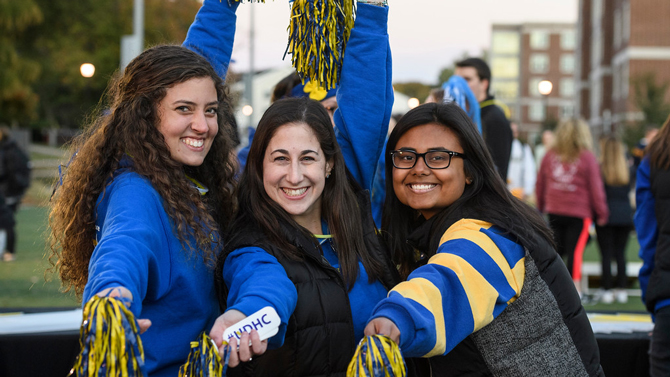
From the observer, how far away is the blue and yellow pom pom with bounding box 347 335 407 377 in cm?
151

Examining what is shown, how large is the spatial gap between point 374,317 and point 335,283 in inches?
17.2

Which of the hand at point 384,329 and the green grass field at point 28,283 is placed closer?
the hand at point 384,329

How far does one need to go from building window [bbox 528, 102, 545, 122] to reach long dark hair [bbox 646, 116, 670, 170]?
80971 millimetres

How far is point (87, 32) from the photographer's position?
89.7 feet

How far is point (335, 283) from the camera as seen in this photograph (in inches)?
80.2

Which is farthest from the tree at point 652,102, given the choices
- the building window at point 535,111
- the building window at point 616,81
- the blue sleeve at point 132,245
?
the building window at point 535,111

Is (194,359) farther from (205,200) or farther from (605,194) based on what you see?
(605,194)

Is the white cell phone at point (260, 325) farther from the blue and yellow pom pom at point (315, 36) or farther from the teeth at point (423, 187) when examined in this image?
the blue and yellow pom pom at point (315, 36)

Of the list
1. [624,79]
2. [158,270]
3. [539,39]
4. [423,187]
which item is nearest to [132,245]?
[158,270]

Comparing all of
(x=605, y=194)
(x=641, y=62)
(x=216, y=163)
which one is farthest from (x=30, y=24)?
(x=641, y=62)

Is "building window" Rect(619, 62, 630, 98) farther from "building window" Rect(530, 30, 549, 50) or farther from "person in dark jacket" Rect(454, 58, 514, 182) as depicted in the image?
"building window" Rect(530, 30, 549, 50)

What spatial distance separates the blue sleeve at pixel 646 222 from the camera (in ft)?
11.1

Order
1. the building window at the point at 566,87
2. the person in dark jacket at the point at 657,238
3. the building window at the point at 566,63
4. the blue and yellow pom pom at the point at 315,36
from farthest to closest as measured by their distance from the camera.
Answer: the building window at the point at 566,87
the building window at the point at 566,63
the person in dark jacket at the point at 657,238
the blue and yellow pom pom at the point at 315,36

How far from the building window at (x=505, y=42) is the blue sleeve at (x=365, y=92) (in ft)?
289
